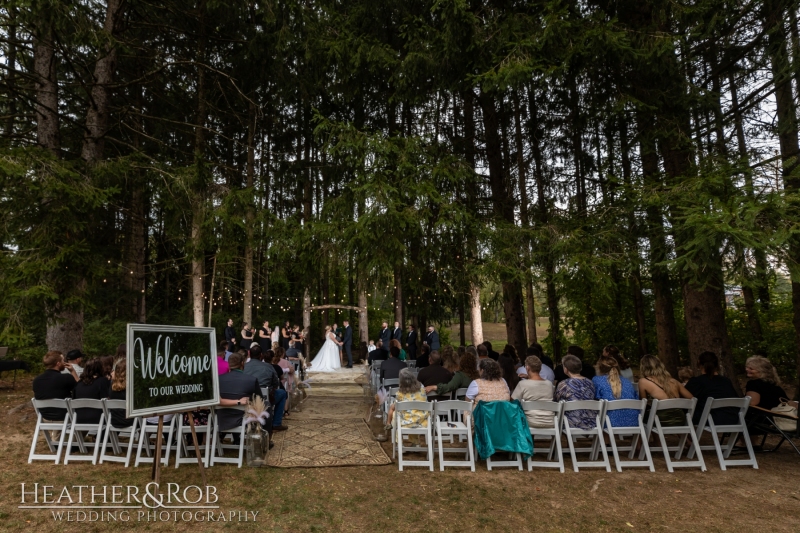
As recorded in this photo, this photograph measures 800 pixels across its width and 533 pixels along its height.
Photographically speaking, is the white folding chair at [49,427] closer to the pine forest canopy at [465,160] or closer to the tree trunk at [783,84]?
the pine forest canopy at [465,160]

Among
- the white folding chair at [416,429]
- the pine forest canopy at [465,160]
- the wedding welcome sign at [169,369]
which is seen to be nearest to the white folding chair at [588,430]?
the white folding chair at [416,429]

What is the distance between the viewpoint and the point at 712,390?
5551 mm

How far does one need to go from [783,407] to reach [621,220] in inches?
140

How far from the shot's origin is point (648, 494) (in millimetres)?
4480

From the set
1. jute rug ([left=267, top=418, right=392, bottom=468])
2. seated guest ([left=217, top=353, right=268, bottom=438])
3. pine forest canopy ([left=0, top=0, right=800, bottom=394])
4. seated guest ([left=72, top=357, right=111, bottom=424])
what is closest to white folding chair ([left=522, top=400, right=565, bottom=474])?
jute rug ([left=267, top=418, right=392, bottom=468])

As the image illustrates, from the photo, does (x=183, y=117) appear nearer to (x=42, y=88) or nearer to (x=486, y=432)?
(x=42, y=88)

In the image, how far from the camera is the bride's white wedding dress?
628 inches

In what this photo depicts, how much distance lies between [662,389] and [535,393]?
5.29 feet

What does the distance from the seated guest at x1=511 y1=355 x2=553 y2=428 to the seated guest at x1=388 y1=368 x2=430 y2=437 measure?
3.87 ft

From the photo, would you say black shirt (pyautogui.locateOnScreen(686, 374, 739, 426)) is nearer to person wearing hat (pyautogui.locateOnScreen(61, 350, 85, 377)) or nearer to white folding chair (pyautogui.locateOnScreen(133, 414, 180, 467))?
white folding chair (pyautogui.locateOnScreen(133, 414, 180, 467))

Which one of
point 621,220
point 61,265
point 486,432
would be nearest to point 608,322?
point 621,220

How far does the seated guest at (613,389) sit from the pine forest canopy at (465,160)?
4.88 feet

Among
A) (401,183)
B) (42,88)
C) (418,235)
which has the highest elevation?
(42,88)

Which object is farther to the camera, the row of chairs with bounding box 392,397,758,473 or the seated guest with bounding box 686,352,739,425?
the seated guest with bounding box 686,352,739,425
